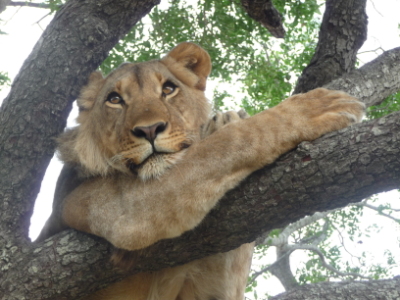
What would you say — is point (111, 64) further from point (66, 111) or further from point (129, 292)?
point (129, 292)

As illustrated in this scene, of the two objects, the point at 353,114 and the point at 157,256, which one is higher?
the point at 353,114

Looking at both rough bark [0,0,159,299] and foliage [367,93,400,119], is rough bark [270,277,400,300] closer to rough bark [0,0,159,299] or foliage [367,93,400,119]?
rough bark [0,0,159,299]

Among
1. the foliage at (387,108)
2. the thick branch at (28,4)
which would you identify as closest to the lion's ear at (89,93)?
the thick branch at (28,4)

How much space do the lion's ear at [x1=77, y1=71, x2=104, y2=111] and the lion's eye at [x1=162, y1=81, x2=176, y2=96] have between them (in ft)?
2.04

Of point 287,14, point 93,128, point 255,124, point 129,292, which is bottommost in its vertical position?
point 129,292

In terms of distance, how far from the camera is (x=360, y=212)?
328 inches

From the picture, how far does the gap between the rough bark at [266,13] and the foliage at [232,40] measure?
3.65ft

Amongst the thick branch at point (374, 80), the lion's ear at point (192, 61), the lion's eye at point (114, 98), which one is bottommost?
the lion's eye at point (114, 98)

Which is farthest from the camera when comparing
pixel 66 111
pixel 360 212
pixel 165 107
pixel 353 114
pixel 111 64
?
pixel 360 212

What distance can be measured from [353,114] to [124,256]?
1.73 metres

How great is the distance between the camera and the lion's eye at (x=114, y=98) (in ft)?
13.1

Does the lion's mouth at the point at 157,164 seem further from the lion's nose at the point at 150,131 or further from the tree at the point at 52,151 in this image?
the tree at the point at 52,151

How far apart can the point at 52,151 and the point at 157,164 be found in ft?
3.95

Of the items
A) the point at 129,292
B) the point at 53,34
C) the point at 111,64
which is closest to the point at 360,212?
the point at 111,64
